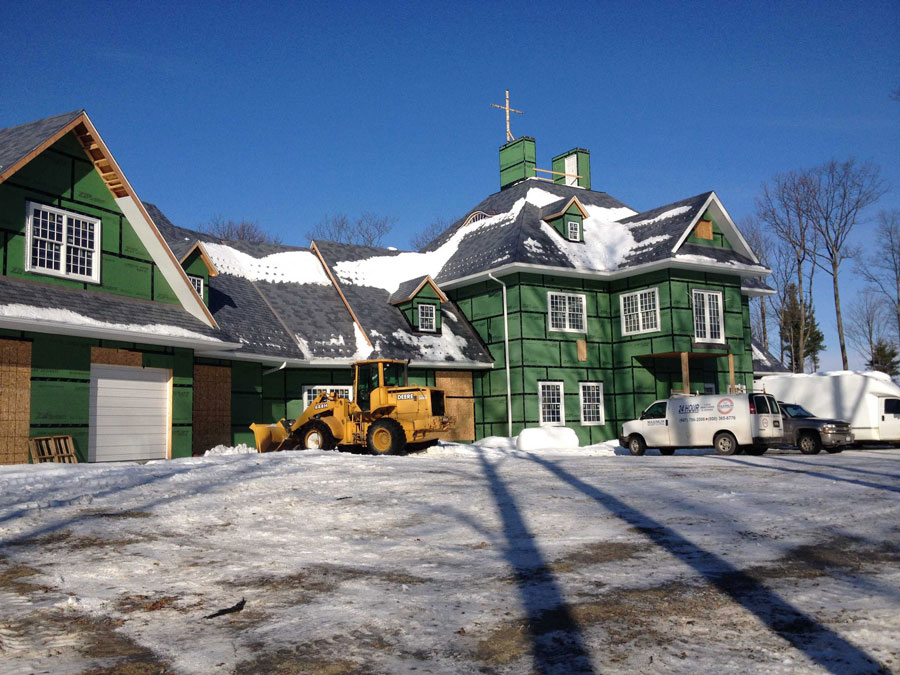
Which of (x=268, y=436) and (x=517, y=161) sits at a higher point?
(x=517, y=161)

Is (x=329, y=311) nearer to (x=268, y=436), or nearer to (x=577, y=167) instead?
(x=268, y=436)

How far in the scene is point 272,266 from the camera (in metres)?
30.8

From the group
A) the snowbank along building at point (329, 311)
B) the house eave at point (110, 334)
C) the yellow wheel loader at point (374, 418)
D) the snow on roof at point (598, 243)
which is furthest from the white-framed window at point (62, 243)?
the snow on roof at point (598, 243)

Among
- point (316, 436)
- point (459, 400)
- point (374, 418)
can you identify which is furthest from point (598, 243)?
point (316, 436)

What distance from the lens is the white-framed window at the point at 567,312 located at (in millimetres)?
30609

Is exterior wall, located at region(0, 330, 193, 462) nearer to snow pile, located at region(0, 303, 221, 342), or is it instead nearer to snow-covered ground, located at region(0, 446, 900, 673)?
snow pile, located at region(0, 303, 221, 342)

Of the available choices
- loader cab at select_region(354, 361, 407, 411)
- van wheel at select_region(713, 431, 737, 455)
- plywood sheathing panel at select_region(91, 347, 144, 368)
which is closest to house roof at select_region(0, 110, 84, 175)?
plywood sheathing panel at select_region(91, 347, 144, 368)

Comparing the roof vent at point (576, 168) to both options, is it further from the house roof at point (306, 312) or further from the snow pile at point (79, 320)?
the snow pile at point (79, 320)

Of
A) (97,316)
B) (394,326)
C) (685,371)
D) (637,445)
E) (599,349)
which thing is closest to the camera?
(97,316)

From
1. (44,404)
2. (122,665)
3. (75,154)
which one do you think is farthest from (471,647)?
(75,154)

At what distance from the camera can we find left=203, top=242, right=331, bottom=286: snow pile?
29.0 metres

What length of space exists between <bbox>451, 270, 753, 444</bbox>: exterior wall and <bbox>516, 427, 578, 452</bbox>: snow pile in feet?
10.1

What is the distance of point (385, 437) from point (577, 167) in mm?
25114

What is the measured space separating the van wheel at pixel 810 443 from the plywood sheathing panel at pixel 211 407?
54.1ft
